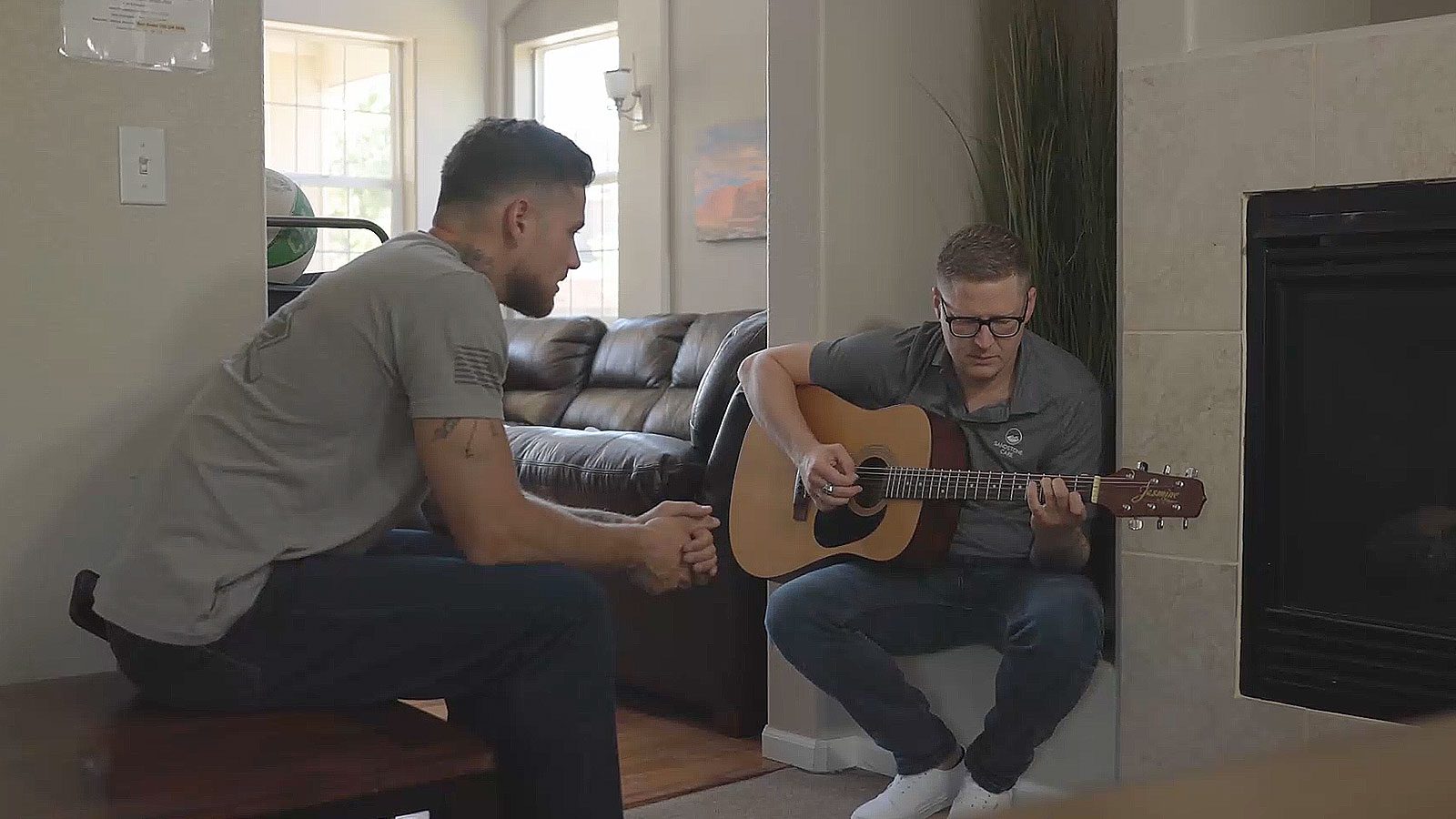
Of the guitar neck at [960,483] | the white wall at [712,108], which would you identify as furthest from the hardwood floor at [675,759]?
the white wall at [712,108]

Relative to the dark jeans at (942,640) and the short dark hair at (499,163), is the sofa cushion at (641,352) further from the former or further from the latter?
the short dark hair at (499,163)

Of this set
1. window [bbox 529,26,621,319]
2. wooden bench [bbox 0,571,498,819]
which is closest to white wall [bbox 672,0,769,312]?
window [bbox 529,26,621,319]

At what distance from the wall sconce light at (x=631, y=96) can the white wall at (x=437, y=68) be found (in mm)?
1433

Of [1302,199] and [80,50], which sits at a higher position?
[80,50]

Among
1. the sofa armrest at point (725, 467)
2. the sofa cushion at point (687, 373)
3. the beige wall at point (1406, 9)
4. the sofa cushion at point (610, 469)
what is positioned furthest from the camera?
the sofa cushion at point (687, 373)

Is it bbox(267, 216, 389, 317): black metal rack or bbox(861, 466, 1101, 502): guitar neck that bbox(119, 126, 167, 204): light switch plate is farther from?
bbox(861, 466, 1101, 502): guitar neck

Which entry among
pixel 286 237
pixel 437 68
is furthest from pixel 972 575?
pixel 437 68

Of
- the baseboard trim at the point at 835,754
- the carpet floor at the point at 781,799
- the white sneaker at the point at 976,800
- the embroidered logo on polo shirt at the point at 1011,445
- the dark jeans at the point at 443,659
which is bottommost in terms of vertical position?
the carpet floor at the point at 781,799

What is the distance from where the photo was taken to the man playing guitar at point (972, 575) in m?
2.48

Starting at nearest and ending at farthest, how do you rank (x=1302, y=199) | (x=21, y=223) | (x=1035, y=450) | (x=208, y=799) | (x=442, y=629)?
(x=208, y=799)
(x=442, y=629)
(x=21, y=223)
(x=1302, y=199)
(x=1035, y=450)

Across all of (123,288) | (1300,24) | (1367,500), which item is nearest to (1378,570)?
(1367,500)

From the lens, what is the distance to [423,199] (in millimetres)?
8344

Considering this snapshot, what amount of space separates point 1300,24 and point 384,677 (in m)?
2.14

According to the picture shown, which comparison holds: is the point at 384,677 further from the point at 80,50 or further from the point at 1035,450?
the point at 1035,450
